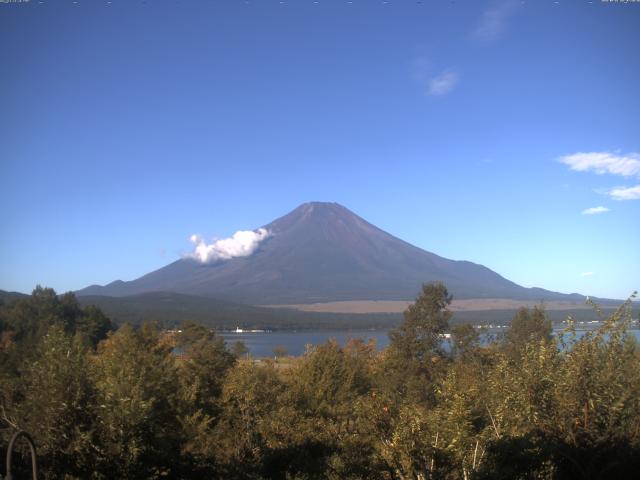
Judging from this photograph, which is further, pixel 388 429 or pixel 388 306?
pixel 388 306

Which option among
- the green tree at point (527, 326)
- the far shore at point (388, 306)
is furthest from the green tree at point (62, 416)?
the far shore at point (388, 306)

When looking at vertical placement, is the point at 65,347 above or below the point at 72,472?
above

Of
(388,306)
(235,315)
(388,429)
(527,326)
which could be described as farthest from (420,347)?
(388,306)

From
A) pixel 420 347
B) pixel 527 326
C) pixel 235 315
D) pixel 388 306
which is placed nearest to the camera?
pixel 420 347

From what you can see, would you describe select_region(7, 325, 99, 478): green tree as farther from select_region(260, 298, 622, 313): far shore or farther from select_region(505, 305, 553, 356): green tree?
select_region(260, 298, 622, 313): far shore

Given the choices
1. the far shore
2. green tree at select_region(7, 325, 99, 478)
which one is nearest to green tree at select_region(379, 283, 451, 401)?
green tree at select_region(7, 325, 99, 478)

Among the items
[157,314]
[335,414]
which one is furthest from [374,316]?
[335,414]

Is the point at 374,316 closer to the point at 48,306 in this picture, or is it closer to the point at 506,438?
the point at 48,306

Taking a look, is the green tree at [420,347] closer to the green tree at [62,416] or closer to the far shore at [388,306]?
the green tree at [62,416]

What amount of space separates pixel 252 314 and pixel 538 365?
147m

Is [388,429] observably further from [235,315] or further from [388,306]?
[388,306]

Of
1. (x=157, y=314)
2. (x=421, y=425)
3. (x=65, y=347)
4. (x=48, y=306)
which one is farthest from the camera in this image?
(x=157, y=314)

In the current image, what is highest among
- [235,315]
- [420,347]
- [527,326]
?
[527,326]

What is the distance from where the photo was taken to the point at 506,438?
10211mm
